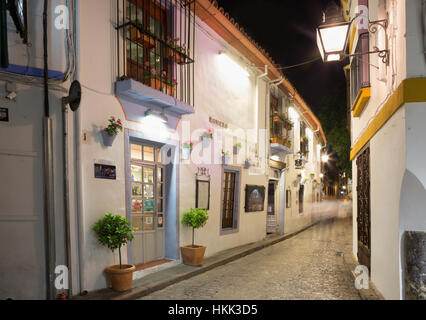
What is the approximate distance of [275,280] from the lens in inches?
274

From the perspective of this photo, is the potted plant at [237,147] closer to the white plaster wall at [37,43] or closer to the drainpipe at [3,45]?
the white plaster wall at [37,43]

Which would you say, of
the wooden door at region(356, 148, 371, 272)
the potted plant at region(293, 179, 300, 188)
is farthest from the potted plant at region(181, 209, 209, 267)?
the potted plant at region(293, 179, 300, 188)

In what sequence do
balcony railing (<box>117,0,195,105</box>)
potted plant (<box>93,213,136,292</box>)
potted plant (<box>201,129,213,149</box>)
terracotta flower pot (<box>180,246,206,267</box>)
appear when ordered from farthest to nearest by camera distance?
potted plant (<box>201,129,213,149</box>) < terracotta flower pot (<box>180,246,206,267</box>) < balcony railing (<box>117,0,195,105</box>) < potted plant (<box>93,213,136,292</box>)

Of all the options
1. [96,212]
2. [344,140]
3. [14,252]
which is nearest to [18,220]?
[14,252]

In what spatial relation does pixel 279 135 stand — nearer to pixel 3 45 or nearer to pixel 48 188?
pixel 48 188

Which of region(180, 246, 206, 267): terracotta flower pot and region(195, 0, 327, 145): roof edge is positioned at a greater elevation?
region(195, 0, 327, 145): roof edge

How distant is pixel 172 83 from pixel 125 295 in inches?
182

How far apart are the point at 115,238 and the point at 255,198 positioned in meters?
7.33

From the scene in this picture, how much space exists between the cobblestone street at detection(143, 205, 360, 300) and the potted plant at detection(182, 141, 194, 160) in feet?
9.16

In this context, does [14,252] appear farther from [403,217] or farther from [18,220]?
[403,217]

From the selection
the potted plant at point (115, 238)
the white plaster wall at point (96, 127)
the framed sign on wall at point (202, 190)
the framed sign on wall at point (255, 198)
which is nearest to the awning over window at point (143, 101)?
the white plaster wall at point (96, 127)

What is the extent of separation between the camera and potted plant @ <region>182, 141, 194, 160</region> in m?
8.22

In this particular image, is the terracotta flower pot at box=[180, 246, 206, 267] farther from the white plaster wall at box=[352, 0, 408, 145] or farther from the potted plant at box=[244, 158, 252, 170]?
the white plaster wall at box=[352, 0, 408, 145]
